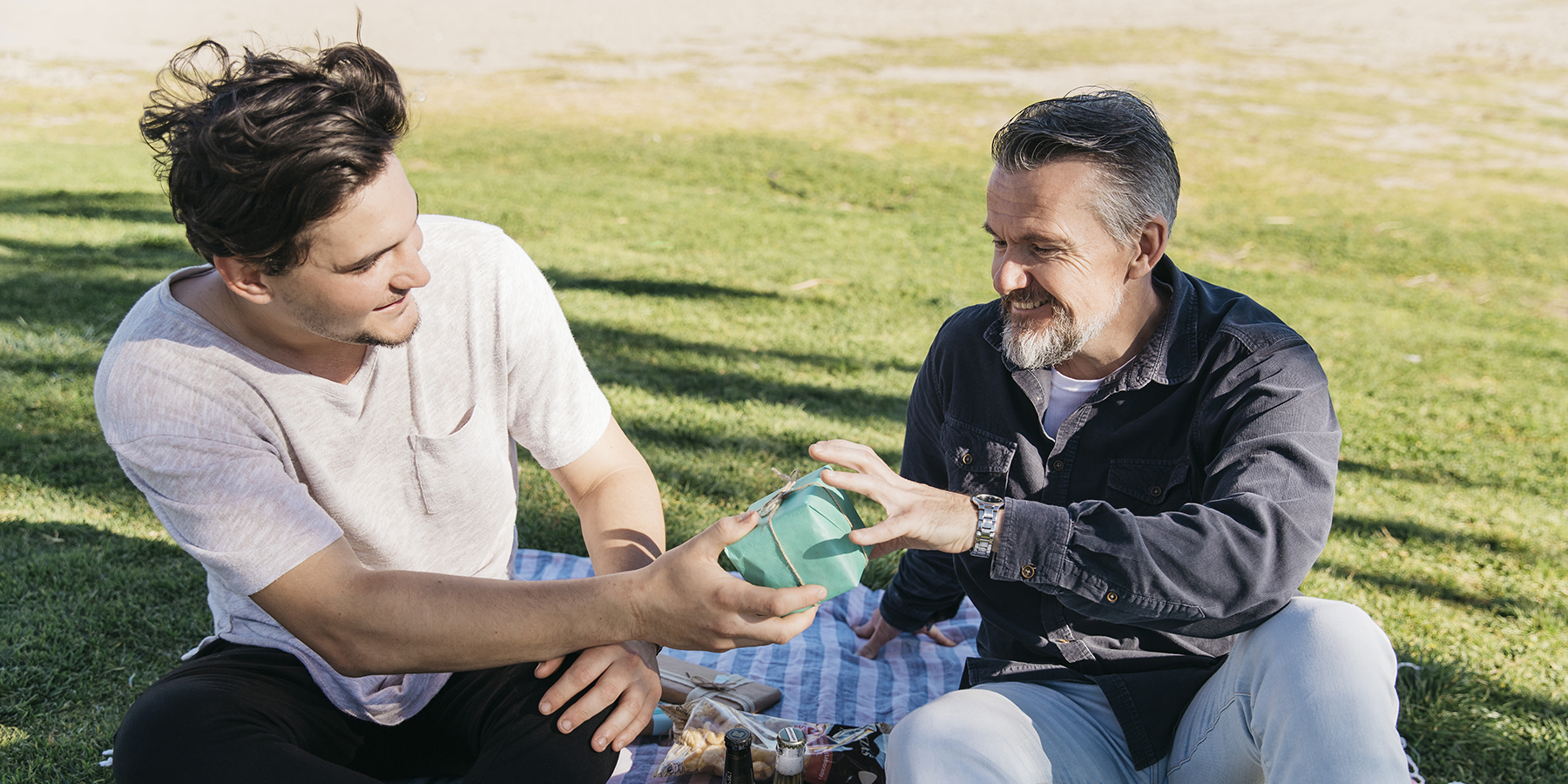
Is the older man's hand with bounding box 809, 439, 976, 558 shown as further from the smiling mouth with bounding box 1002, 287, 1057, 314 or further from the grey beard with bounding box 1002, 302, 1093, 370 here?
the smiling mouth with bounding box 1002, 287, 1057, 314

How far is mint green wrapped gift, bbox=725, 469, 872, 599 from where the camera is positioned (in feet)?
7.23

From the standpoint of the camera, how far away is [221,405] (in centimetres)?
230

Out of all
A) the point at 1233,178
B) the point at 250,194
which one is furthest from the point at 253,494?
the point at 1233,178

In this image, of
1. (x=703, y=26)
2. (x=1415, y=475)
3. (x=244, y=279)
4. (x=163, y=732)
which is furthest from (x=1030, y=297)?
(x=703, y=26)

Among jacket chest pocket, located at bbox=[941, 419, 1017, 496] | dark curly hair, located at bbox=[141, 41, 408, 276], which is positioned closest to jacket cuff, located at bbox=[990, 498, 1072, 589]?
jacket chest pocket, located at bbox=[941, 419, 1017, 496]

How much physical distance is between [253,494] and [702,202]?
10443mm

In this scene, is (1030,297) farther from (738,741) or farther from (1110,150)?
(738,741)

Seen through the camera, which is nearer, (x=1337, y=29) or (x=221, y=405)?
(x=221, y=405)

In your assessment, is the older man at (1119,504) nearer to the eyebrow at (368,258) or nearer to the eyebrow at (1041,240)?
the eyebrow at (1041,240)

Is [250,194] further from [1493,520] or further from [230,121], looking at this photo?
[1493,520]

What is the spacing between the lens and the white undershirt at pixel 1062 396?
2.79 m

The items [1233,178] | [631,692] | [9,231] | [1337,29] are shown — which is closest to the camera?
[631,692]

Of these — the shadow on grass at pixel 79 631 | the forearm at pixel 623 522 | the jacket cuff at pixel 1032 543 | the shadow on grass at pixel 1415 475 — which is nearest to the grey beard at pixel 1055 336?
the jacket cuff at pixel 1032 543

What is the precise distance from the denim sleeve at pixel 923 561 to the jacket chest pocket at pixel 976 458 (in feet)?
0.35
